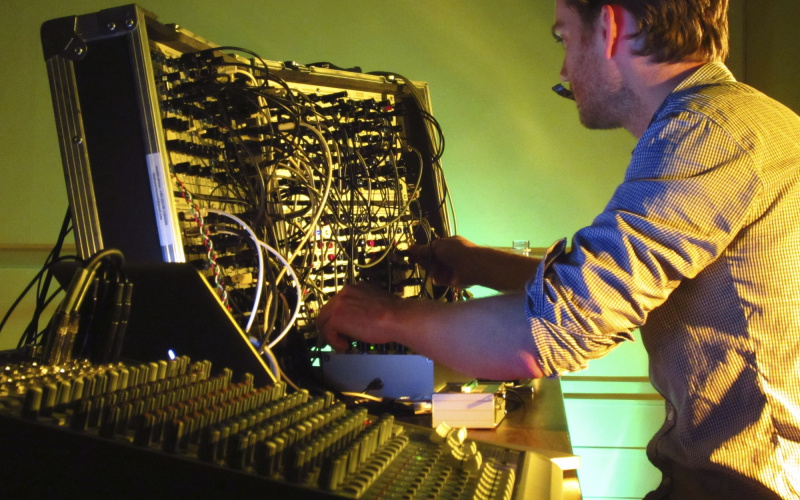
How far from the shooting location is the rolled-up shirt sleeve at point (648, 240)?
81cm

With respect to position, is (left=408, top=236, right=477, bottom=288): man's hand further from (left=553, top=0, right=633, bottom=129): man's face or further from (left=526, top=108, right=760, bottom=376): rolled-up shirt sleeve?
(left=526, top=108, right=760, bottom=376): rolled-up shirt sleeve

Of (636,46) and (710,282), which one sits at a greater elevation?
(636,46)

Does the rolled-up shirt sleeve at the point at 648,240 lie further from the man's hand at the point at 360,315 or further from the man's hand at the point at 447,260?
the man's hand at the point at 447,260

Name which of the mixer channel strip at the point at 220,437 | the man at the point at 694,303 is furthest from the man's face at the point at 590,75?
the mixer channel strip at the point at 220,437

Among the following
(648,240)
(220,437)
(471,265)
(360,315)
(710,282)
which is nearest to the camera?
(220,437)

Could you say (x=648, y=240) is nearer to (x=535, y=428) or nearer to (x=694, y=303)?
(x=694, y=303)

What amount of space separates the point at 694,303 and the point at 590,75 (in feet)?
1.52

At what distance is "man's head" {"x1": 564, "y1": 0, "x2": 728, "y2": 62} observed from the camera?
1.06 m

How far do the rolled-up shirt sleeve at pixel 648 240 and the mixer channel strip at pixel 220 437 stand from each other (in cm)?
22

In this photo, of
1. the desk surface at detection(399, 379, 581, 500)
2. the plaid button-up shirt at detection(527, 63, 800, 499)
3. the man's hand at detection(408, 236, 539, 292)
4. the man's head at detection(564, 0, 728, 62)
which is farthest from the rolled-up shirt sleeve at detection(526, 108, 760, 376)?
the man's hand at detection(408, 236, 539, 292)

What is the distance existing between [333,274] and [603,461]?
1880mm

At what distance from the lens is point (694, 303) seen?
36.3 inches

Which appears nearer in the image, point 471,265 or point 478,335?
point 478,335

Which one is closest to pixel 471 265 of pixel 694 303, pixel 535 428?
pixel 535 428
